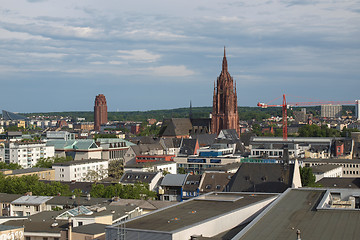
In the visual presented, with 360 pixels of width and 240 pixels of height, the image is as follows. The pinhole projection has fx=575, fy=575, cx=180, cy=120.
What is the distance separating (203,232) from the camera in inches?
1329

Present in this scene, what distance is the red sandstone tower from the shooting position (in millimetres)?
179375

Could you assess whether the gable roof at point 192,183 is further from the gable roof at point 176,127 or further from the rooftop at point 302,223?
the gable roof at point 176,127

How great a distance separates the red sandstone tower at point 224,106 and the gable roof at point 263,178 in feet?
367

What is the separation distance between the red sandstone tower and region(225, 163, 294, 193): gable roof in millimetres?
111910

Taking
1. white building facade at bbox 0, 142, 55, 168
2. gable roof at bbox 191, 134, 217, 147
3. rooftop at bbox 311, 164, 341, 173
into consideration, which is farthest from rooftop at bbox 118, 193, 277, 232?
gable roof at bbox 191, 134, 217, 147

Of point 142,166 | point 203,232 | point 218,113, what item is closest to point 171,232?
point 203,232

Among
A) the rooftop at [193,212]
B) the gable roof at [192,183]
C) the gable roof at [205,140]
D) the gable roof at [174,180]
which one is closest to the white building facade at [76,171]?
the gable roof at [174,180]

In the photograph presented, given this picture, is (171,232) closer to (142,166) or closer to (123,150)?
(142,166)

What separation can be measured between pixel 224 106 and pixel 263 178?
117m

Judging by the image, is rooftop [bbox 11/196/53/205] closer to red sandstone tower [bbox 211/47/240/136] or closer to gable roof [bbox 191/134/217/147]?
gable roof [bbox 191/134/217/147]

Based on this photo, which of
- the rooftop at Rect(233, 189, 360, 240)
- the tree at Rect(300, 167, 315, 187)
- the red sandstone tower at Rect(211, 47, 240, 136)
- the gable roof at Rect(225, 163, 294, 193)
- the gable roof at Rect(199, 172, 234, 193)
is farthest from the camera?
the red sandstone tower at Rect(211, 47, 240, 136)

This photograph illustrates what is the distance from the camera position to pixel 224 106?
181375 mm

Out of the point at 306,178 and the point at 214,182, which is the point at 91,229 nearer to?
the point at 214,182

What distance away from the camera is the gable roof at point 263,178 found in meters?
63.2
